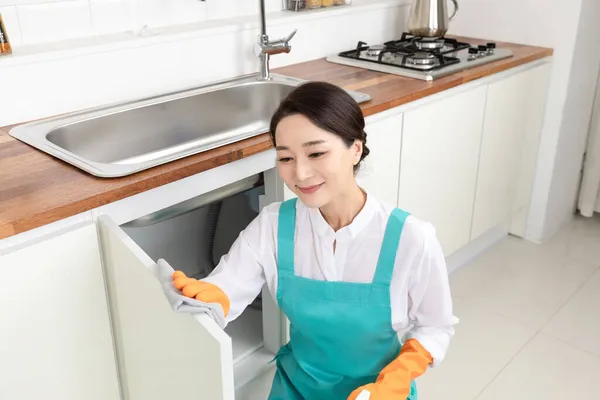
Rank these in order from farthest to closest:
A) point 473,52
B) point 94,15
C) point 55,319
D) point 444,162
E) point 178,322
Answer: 1. point 473,52
2. point 444,162
3. point 94,15
4. point 55,319
5. point 178,322

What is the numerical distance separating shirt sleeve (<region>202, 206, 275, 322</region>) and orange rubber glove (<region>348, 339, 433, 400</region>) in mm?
293

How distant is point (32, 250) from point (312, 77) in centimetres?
113

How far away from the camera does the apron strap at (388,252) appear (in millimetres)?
1157

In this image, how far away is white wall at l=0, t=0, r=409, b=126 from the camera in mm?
1516

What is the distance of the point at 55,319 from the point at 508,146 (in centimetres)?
175

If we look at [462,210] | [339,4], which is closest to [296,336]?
[462,210]

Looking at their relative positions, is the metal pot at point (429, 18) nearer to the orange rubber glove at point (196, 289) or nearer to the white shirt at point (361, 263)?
the white shirt at point (361, 263)

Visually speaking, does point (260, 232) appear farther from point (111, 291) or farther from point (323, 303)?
point (111, 291)

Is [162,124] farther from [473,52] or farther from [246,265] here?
[473,52]

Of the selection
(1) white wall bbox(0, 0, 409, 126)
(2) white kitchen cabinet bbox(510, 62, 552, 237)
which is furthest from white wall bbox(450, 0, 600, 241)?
(1) white wall bbox(0, 0, 409, 126)

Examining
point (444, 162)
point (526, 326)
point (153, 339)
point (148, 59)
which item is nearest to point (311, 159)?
point (153, 339)

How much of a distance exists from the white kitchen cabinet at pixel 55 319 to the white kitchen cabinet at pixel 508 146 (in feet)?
4.82

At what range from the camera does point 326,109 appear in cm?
107

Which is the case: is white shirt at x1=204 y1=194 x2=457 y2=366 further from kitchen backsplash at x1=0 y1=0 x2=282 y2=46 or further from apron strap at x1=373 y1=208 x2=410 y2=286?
kitchen backsplash at x1=0 y1=0 x2=282 y2=46
